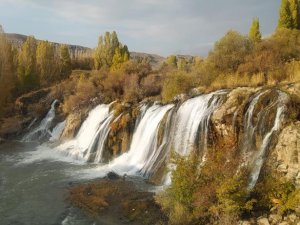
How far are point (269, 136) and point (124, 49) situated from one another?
184 feet

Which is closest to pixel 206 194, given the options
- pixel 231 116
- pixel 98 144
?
pixel 231 116

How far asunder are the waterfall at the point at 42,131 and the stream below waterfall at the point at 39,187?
6141mm

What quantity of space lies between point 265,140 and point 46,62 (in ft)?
153

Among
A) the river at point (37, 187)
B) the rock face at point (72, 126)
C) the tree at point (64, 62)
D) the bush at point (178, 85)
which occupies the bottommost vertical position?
the river at point (37, 187)

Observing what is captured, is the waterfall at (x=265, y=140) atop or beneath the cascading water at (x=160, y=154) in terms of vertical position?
atop

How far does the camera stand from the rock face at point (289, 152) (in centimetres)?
1386

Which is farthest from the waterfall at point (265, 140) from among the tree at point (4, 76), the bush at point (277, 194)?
the tree at point (4, 76)

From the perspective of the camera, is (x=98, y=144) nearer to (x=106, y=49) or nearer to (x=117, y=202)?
(x=117, y=202)

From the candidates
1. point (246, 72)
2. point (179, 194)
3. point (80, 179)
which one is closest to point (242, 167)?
point (179, 194)

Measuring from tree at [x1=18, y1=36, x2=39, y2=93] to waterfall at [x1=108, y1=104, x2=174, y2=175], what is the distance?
3006 centimetres

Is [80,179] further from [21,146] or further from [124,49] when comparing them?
Result: [124,49]

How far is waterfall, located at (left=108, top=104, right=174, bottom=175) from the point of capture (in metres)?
22.4

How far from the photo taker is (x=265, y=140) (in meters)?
15.5

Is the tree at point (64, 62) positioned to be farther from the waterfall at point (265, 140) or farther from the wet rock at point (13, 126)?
the waterfall at point (265, 140)
